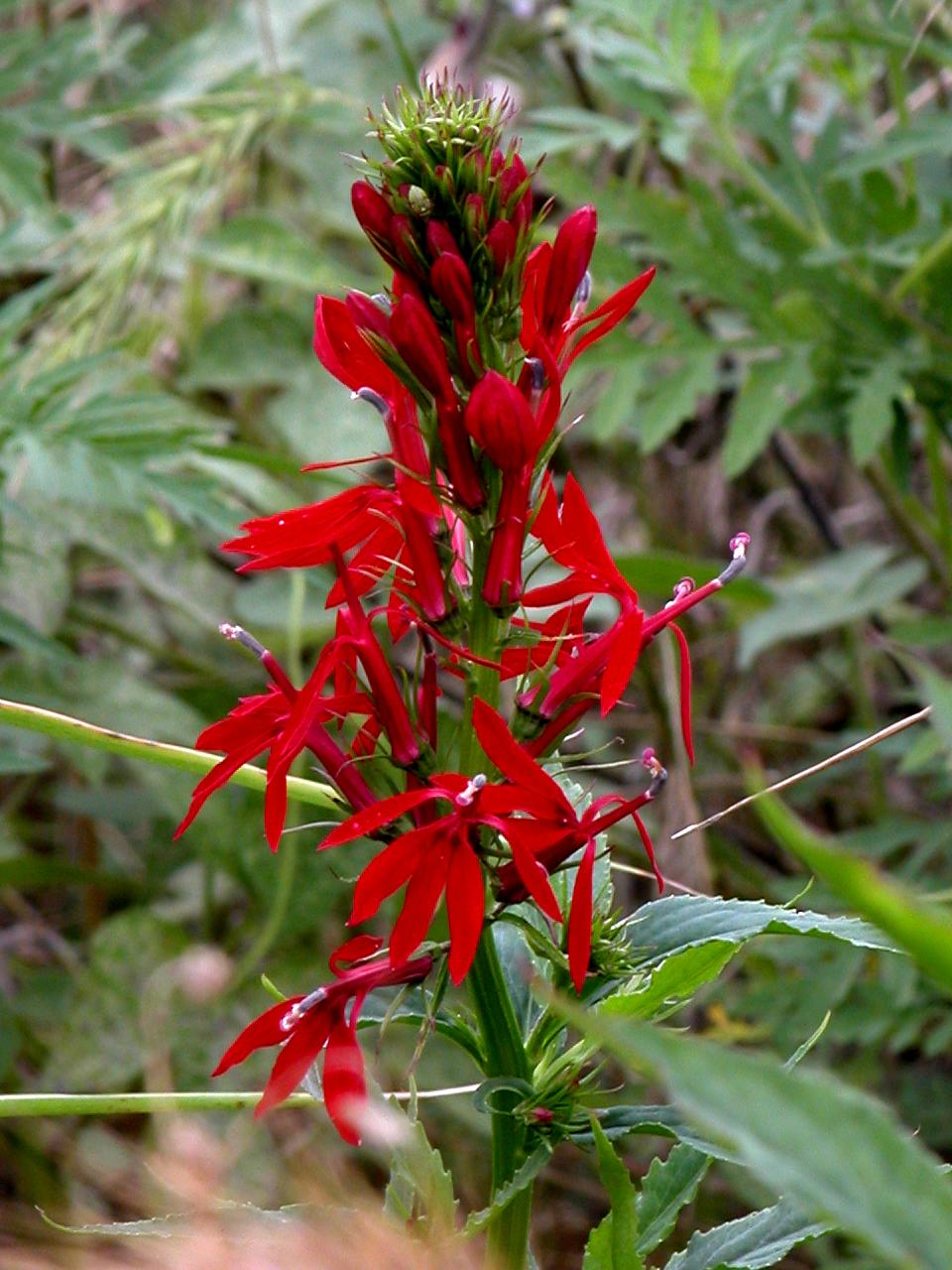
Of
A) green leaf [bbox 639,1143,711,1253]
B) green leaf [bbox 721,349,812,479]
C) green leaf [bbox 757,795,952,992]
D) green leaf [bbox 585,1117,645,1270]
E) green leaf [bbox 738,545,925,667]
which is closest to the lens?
green leaf [bbox 757,795,952,992]

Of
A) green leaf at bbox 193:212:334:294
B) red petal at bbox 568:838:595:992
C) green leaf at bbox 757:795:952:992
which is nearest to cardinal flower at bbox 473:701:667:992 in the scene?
red petal at bbox 568:838:595:992

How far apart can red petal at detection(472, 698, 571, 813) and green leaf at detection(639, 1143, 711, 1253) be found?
190mm

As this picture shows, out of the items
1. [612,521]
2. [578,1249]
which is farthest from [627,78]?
[578,1249]

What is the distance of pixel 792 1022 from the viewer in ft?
4.36

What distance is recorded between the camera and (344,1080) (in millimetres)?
527

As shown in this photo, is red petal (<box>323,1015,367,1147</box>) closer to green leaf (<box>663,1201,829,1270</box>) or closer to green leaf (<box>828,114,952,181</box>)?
green leaf (<box>663,1201,829,1270</box>)

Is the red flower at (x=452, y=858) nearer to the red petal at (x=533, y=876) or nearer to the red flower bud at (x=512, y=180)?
the red petal at (x=533, y=876)

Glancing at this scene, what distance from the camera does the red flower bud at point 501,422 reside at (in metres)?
0.53

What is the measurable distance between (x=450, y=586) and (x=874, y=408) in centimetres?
77

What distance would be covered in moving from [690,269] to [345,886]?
2.40ft

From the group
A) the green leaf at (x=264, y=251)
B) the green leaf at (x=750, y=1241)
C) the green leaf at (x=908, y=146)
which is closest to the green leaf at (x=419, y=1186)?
the green leaf at (x=750, y=1241)

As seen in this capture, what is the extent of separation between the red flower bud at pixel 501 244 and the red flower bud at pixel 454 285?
1cm

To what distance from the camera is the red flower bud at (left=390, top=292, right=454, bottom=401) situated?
54 centimetres

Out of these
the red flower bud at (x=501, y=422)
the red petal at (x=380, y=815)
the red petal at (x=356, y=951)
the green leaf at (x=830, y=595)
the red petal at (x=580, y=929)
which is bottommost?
the green leaf at (x=830, y=595)
